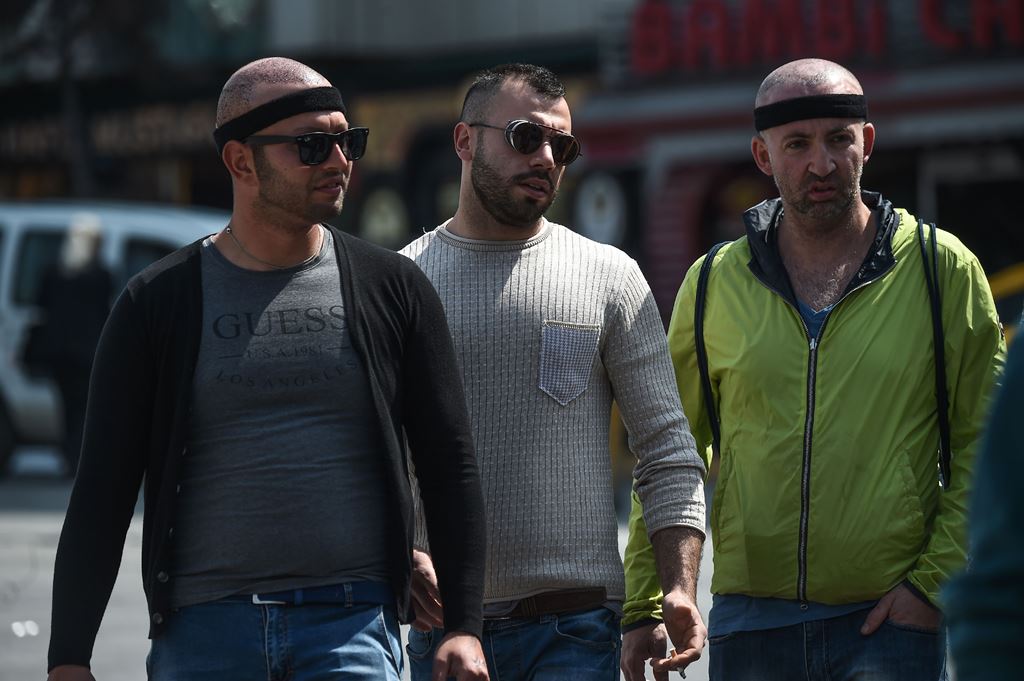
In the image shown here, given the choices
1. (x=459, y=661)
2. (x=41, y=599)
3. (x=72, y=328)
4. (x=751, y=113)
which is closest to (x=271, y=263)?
Result: (x=459, y=661)

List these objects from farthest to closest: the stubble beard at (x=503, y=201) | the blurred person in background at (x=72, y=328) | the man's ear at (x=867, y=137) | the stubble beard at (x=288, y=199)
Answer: the blurred person in background at (x=72, y=328) → the man's ear at (x=867, y=137) → the stubble beard at (x=503, y=201) → the stubble beard at (x=288, y=199)

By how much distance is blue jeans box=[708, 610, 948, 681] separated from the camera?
4.01 meters

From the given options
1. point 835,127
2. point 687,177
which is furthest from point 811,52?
point 835,127

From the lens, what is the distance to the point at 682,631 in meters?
3.96

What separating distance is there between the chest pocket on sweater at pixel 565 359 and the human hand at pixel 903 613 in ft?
2.46

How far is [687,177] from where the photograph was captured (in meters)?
21.1

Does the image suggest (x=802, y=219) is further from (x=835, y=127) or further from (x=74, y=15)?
(x=74, y=15)

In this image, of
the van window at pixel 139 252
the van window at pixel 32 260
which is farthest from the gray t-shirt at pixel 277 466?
the van window at pixel 32 260

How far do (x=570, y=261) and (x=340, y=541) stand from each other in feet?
3.28

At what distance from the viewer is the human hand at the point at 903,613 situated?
401cm

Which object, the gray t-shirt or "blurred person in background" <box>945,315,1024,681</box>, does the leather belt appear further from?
"blurred person in background" <box>945,315,1024,681</box>

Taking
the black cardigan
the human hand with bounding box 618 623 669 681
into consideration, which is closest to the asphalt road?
the human hand with bounding box 618 623 669 681

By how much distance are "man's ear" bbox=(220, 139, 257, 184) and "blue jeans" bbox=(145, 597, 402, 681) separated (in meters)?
0.80

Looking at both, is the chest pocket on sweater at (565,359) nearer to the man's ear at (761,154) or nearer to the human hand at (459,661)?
the man's ear at (761,154)
